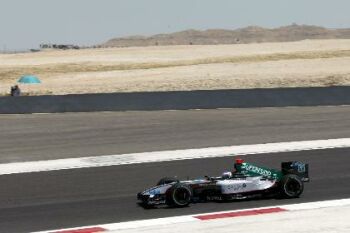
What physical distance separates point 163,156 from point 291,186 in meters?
6.69

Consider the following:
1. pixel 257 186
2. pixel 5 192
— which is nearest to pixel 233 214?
pixel 257 186

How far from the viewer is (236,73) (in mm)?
56188

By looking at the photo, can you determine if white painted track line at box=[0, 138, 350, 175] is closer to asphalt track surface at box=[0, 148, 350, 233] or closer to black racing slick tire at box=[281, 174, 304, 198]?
asphalt track surface at box=[0, 148, 350, 233]

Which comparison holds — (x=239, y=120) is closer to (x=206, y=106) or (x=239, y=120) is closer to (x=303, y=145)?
(x=206, y=106)

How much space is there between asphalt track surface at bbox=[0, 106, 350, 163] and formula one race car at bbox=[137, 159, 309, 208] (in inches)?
308

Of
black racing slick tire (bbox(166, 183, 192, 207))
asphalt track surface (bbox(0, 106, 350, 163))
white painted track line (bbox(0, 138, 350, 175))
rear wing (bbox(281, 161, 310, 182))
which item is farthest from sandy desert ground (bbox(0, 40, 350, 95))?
black racing slick tire (bbox(166, 183, 192, 207))

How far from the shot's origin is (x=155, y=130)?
83.4ft

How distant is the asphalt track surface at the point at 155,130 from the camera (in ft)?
70.7

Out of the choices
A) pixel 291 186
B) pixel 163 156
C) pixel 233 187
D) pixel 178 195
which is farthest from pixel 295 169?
pixel 163 156

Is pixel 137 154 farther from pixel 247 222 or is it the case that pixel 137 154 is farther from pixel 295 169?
pixel 247 222

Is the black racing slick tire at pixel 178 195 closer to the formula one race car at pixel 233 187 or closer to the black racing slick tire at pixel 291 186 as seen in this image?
the formula one race car at pixel 233 187

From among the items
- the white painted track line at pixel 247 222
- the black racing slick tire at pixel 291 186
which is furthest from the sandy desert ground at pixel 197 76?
the white painted track line at pixel 247 222

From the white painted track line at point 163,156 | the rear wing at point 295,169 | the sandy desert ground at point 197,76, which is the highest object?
the sandy desert ground at point 197,76

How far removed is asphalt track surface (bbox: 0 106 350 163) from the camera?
21.6m
